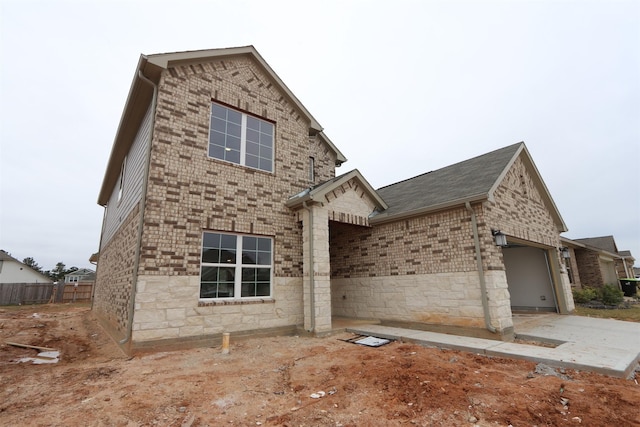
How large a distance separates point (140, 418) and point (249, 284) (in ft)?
14.8

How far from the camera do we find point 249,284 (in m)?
7.59

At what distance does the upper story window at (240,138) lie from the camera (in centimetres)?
796

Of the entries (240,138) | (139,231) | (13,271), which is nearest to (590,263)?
(240,138)

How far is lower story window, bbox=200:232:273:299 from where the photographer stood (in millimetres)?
7012

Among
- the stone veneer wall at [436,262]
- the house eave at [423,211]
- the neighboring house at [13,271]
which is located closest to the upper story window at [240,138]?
the house eave at [423,211]

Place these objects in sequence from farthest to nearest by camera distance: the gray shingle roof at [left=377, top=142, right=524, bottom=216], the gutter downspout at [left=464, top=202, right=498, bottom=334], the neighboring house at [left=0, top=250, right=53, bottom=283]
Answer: the neighboring house at [left=0, top=250, right=53, bottom=283] < the gray shingle roof at [left=377, top=142, right=524, bottom=216] < the gutter downspout at [left=464, top=202, right=498, bottom=334]

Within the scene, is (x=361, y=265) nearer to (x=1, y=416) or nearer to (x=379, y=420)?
(x=379, y=420)

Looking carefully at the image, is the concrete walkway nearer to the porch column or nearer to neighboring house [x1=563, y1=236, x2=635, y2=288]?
the porch column

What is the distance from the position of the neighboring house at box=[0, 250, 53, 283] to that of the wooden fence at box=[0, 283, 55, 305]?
18.7m

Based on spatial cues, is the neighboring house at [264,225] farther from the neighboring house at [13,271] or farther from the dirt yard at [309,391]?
the neighboring house at [13,271]

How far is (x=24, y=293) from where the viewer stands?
74.3 feet

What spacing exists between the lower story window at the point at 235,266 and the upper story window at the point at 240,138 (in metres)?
2.29

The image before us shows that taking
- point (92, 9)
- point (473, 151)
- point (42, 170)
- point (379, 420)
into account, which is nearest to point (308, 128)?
point (92, 9)

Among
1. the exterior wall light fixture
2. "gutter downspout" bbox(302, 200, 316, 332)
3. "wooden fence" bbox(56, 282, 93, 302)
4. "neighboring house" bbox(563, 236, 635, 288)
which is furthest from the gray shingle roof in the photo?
"wooden fence" bbox(56, 282, 93, 302)
